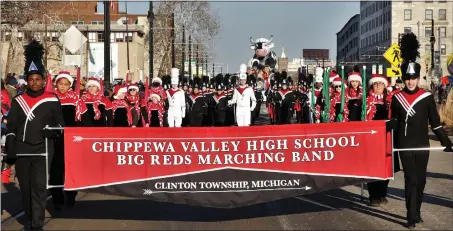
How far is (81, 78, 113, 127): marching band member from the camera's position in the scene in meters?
12.1

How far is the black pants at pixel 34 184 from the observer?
8422 mm

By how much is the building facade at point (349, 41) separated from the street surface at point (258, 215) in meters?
133

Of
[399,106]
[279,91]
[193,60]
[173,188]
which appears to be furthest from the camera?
[193,60]

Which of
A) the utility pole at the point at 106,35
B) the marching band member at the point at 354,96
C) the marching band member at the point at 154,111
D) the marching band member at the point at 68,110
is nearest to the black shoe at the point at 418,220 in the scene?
the marching band member at the point at 354,96

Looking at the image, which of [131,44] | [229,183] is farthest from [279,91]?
[131,44]

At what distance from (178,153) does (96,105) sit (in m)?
4.27

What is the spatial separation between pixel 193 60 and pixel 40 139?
7895cm

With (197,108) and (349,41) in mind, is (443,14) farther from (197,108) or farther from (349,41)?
(197,108)

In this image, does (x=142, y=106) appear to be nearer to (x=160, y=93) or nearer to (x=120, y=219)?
(x=160, y=93)

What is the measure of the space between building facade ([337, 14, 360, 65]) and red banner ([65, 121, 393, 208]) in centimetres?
13558

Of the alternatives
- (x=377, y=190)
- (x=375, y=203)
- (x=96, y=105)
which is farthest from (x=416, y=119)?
(x=96, y=105)

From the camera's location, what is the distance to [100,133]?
27.3 feet

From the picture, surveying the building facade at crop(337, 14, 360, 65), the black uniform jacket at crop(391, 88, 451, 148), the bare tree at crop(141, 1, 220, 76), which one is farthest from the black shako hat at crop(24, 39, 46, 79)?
the building facade at crop(337, 14, 360, 65)

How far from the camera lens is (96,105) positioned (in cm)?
1219
